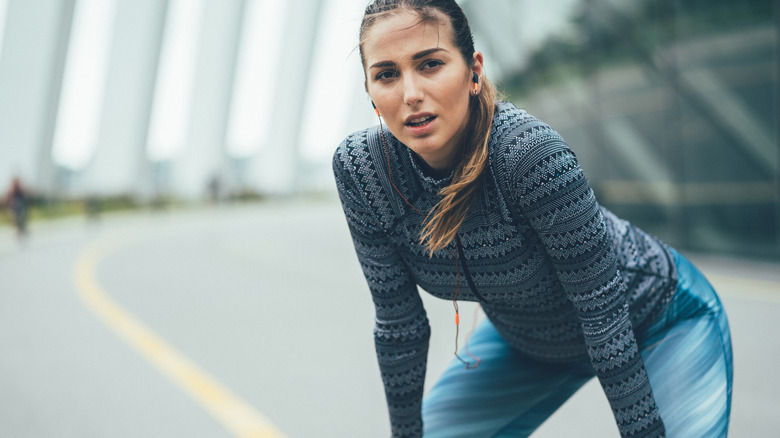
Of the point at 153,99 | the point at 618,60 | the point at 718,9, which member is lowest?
the point at 153,99

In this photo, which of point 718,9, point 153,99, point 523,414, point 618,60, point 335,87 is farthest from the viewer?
point 335,87

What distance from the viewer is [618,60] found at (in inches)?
391

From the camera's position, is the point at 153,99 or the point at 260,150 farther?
the point at 260,150

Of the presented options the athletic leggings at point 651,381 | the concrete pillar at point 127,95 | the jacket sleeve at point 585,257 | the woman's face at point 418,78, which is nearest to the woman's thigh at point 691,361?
the athletic leggings at point 651,381

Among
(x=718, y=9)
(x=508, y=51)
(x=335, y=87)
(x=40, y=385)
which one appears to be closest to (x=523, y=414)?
(x=40, y=385)

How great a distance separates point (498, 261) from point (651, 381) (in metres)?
0.56

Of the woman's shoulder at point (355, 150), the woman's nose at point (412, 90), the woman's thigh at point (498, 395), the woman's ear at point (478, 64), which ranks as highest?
the woman's ear at point (478, 64)

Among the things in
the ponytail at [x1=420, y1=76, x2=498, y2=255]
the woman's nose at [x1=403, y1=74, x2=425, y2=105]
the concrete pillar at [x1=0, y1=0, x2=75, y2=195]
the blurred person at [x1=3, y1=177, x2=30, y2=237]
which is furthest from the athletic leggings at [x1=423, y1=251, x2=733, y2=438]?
the concrete pillar at [x1=0, y1=0, x2=75, y2=195]

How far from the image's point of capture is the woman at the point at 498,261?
1.39 metres

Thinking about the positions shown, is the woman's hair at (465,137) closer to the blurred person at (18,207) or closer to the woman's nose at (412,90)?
the woman's nose at (412,90)

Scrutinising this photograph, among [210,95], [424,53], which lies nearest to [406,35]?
[424,53]

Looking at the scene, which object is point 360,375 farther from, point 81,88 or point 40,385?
point 81,88

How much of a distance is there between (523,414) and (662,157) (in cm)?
835

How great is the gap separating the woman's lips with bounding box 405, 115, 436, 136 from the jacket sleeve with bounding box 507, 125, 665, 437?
0.19m
